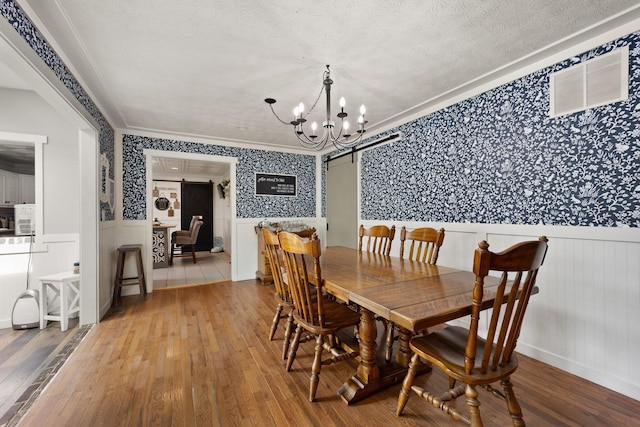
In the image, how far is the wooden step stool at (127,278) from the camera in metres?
3.42

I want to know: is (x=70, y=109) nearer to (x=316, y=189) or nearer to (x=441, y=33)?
(x=441, y=33)

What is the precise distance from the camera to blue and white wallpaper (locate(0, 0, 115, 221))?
1.42 meters

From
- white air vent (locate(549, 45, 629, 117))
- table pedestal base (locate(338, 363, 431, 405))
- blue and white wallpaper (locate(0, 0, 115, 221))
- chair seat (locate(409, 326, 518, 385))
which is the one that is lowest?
table pedestal base (locate(338, 363, 431, 405))

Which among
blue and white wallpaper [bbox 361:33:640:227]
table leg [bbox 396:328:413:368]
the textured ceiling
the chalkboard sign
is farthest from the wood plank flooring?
the chalkboard sign

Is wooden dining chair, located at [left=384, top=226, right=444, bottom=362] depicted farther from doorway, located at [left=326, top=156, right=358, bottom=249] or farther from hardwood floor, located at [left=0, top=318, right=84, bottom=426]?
hardwood floor, located at [left=0, top=318, right=84, bottom=426]

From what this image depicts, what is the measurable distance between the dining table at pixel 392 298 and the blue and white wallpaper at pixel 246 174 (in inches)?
107

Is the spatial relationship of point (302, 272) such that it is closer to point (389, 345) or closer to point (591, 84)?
point (389, 345)

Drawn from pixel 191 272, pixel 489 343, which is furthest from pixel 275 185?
pixel 489 343

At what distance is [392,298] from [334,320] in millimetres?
557

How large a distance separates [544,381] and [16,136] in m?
5.07

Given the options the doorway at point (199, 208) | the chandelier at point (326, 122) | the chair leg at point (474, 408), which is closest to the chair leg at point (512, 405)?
the chair leg at point (474, 408)

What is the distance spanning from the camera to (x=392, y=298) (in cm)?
127

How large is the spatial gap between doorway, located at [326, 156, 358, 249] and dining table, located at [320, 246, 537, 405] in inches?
83.4

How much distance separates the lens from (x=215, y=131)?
3902 millimetres
